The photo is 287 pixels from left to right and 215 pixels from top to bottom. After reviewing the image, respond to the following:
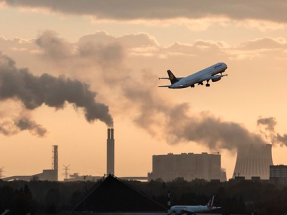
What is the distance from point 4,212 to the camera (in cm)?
19912

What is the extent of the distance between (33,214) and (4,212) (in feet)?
19.5

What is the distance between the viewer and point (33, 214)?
Answer: 200 meters
